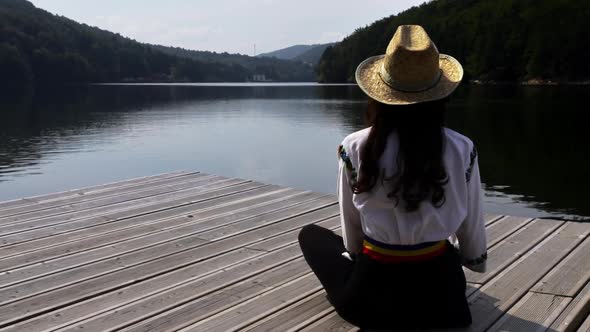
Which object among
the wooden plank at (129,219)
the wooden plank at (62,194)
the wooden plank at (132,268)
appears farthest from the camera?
the wooden plank at (62,194)

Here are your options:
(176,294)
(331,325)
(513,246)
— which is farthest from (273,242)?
(513,246)

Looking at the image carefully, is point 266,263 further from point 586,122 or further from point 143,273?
point 586,122

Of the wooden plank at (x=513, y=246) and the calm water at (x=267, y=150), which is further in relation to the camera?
the calm water at (x=267, y=150)

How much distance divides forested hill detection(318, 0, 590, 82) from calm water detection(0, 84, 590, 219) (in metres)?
42.7

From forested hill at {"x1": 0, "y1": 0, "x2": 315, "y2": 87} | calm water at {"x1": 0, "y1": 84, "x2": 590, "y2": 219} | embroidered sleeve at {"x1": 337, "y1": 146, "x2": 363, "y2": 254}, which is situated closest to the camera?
embroidered sleeve at {"x1": 337, "y1": 146, "x2": 363, "y2": 254}

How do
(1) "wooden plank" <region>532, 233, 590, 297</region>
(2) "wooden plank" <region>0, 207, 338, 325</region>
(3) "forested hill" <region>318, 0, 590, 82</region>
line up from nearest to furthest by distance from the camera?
(2) "wooden plank" <region>0, 207, 338, 325</region>, (1) "wooden plank" <region>532, 233, 590, 297</region>, (3) "forested hill" <region>318, 0, 590, 82</region>

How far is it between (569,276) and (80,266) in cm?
280

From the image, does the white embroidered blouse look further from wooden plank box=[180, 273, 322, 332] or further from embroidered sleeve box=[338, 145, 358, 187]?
wooden plank box=[180, 273, 322, 332]

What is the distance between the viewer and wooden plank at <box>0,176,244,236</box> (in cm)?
454

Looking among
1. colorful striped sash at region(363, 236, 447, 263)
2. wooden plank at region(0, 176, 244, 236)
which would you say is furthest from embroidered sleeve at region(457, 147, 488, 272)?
wooden plank at region(0, 176, 244, 236)

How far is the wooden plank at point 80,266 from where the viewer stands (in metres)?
3.23

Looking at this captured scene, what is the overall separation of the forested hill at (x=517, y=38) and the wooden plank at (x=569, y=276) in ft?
238

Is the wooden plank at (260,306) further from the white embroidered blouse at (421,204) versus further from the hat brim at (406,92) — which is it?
the hat brim at (406,92)

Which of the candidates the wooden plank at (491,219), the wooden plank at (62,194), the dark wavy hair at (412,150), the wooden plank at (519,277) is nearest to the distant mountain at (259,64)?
the wooden plank at (62,194)
